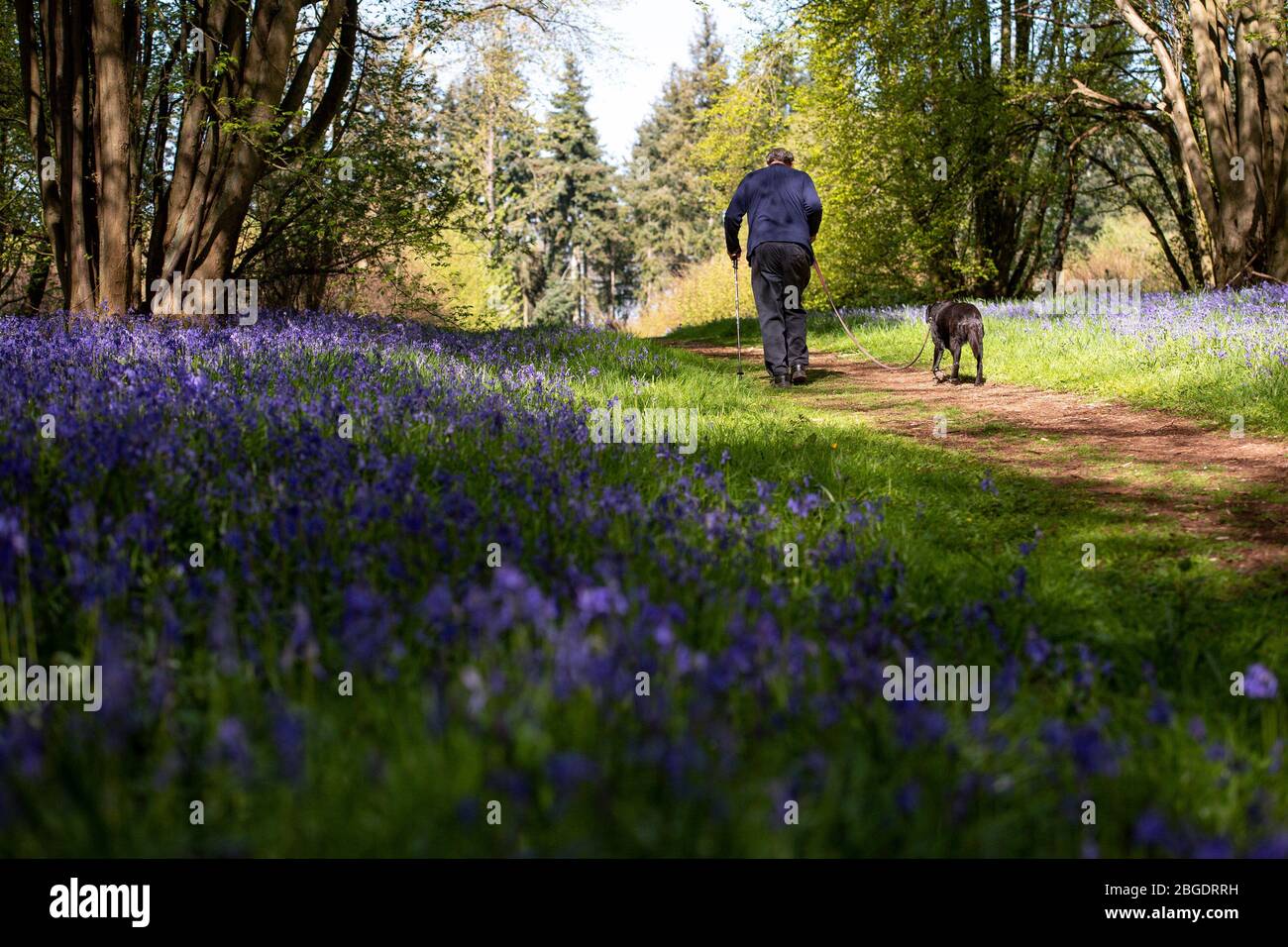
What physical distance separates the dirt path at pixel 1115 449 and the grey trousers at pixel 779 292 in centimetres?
61

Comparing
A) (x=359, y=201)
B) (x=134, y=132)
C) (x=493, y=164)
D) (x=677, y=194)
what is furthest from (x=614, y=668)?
(x=677, y=194)

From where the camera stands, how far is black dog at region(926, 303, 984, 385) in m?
10.6

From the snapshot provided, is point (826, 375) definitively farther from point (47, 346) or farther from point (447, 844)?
point (447, 844)

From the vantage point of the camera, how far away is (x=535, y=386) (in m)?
7.37

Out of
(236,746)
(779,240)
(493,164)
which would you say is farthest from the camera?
(493,164)

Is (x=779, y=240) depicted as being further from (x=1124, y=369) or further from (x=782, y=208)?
(x=1124, y=369)

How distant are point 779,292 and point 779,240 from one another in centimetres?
64

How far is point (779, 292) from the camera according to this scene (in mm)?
11289

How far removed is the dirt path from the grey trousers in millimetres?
611

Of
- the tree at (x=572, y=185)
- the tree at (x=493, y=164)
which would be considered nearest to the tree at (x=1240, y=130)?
the tree at (x=493, y=164)

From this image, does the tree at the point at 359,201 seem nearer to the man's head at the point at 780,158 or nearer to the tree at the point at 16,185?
the tree at the point at 16,185

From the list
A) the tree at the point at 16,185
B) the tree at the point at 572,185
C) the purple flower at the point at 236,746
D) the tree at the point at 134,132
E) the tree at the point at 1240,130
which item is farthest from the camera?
the tree at the point at 572,185

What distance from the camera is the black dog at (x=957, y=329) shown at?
10584 mm
